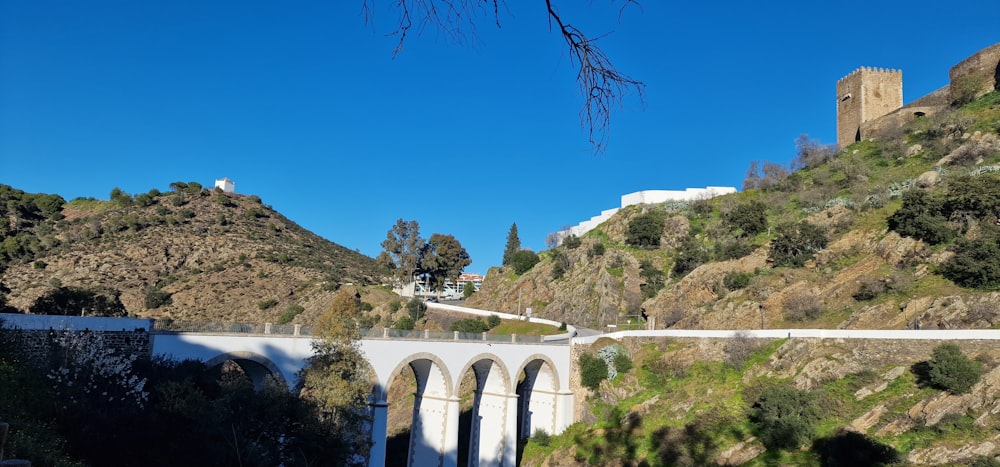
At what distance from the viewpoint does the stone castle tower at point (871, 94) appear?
180 feet

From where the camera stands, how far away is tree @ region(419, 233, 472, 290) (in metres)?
63.0

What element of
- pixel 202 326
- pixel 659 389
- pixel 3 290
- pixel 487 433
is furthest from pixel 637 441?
pixel 3 290

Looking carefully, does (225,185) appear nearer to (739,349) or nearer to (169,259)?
(169,259)

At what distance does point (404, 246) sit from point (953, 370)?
49009mm

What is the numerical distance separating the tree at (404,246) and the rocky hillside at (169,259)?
5.40 meters

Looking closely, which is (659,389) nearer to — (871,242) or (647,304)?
(647,304)

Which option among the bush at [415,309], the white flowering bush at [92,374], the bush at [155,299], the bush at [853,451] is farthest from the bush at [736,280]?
the bush at [155,299]

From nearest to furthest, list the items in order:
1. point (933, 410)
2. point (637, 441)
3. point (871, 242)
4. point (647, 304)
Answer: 1. point (933, 410)
2. point (637, 441)
3. point (871, 242)
4. point (647, 304)

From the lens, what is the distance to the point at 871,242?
3475 centimetres

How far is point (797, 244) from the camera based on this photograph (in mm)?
38031

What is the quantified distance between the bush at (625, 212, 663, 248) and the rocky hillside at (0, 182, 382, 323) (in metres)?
27.8

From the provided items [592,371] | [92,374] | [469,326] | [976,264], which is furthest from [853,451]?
[469,326]

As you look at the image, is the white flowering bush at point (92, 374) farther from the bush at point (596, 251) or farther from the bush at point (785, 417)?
the bush at point (596, 251)

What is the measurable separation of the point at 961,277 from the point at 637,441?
16095 millimetres
